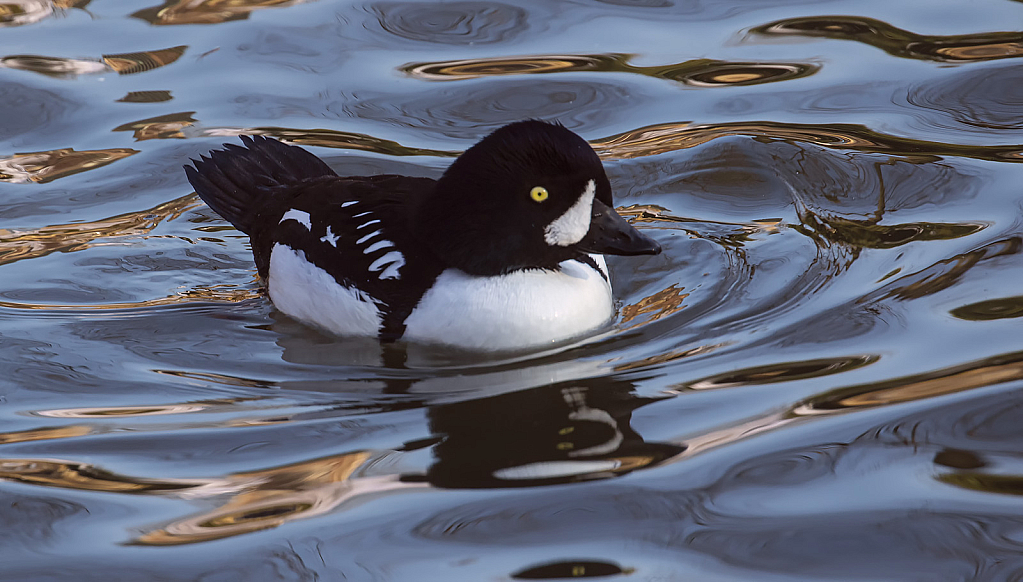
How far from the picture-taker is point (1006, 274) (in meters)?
5.32

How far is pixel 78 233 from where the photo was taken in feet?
22.6

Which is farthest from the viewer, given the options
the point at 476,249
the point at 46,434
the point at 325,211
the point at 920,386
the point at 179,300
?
the point at 179,300

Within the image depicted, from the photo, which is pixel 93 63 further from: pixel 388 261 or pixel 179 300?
pixel 388 261

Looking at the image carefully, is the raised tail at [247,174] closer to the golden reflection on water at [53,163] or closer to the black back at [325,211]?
the black back at [325,211]

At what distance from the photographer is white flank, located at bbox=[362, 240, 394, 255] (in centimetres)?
522

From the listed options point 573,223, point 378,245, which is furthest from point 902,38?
point 378,245

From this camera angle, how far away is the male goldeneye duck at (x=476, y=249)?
489 centimetres

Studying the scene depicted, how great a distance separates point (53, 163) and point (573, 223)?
13.9 ft

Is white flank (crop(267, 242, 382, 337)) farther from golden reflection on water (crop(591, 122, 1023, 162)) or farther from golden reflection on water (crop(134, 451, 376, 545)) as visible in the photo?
golden reflection on water (crop(591, 122, 1023, 162))

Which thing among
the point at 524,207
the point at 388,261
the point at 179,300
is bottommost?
the point at 179,300

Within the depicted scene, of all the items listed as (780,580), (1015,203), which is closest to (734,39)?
(1015,203)

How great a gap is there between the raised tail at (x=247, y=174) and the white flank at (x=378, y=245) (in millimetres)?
1030

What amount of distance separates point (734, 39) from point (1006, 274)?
4.03m

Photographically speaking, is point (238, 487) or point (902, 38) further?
point (902, 38)
